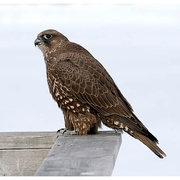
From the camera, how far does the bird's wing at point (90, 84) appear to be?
4293 millimetres

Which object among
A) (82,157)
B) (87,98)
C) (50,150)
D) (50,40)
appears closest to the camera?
(82,157)

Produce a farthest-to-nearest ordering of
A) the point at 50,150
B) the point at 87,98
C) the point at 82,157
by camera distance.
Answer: the point at 87,98
the point at 50,150
the point at 82,157

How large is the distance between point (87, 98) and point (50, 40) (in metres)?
0.79

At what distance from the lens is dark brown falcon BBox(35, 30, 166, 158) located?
14.1 feet

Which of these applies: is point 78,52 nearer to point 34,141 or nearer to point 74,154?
point 34,141

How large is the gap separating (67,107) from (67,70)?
0.36m

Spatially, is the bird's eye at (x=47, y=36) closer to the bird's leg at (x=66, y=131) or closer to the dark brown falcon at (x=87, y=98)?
the dark brown falcon at (x=87, y=98)

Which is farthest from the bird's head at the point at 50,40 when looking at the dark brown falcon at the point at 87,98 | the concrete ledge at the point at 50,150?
the concrete ledge at the point at 50,150

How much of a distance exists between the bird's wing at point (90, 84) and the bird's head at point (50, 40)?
0.33 metres

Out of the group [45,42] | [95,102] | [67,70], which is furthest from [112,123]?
→ [45,42]

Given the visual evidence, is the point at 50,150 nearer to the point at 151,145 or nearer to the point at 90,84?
the point at 90,84

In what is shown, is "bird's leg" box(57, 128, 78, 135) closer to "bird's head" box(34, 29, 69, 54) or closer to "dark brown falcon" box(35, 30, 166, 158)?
"dark brown falcon" box(35, 30, 166, 158)

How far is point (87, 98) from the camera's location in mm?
4305

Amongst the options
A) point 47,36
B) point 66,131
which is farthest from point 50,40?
point 66,131
